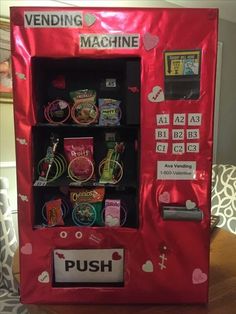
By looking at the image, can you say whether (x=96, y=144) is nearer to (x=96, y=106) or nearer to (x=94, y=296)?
(x=96, y=106)

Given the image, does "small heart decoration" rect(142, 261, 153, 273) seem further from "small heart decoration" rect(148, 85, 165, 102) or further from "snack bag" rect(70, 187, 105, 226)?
"small heart decoration" rect(148, 85, 165, 102)

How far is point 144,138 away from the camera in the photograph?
0.88 meters

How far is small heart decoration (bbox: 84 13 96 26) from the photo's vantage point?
0.84 m

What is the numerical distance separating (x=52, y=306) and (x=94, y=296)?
0.43 ft

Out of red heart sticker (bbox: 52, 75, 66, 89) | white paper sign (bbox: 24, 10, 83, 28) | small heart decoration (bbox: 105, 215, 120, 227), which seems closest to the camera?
white paper sign (bbox: 24, 10, 83, 28)

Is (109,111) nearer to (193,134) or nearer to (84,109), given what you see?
(84,109)

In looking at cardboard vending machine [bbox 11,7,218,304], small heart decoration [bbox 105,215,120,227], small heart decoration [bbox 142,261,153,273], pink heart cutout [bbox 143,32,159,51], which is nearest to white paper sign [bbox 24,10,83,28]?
cardboard vending machine [bbox 11,7,218,304]

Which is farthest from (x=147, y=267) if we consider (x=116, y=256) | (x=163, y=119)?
(x=163, y=119)

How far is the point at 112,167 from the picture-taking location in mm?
999

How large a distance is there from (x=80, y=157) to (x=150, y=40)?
1.39 feet

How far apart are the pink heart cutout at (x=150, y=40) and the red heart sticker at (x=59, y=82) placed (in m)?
0.35

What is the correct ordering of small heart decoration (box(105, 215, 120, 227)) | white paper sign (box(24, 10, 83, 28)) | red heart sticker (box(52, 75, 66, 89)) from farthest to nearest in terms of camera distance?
red heart sticker (box(52, 75, 66, 89)) → small heart decoration (box(105, 215, 120, 227)) → white paper sign (box(24, 10, 83, 28))

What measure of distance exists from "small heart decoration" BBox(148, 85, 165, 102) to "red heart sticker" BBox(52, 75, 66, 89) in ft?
1.18

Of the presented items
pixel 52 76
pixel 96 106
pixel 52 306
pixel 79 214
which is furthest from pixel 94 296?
pixel 52 76
